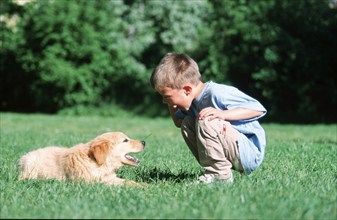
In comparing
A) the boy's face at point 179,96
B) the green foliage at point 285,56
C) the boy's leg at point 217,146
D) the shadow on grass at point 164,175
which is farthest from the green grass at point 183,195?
the green foliage at point 285,56

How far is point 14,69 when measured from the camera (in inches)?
962

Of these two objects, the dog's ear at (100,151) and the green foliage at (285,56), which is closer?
the dog's ear at (100,151)

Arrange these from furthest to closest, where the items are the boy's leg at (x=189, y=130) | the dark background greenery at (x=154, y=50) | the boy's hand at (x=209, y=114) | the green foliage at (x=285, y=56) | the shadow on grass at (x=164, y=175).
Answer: the dark background greenery at (x=154, y=50) < the green foliage at (x=285, y=56) < the shadow on grass at (x=164, y=175) < the boy's leg at (x=189, y=130) < the boy's hand at (x=209, y=114)

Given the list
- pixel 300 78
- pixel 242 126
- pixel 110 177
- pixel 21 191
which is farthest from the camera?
pixel 300 78

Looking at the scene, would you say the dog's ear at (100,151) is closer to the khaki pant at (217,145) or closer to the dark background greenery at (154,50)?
the khaki pant at (217,145)

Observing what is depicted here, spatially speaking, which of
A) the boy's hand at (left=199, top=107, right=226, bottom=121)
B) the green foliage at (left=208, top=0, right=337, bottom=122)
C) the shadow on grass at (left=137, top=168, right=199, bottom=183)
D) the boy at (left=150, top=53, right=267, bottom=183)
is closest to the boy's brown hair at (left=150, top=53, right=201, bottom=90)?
the boy at (left=150, top=53, right=267, bottom=183)

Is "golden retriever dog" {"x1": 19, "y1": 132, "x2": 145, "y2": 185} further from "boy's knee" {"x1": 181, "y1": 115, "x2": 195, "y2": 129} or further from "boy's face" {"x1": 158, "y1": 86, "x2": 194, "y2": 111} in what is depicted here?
"boy's face" {"x1": 158, "y1": 86, "x2": 194, "y2": 111}

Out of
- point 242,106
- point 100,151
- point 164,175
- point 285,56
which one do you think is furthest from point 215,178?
point 285,56

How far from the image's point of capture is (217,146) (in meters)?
5.06

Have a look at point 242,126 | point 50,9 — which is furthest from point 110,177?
point 50,9

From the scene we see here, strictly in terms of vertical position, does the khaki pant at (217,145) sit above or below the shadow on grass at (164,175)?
above

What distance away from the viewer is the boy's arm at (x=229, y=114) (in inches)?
195

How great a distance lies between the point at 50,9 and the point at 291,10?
919cm

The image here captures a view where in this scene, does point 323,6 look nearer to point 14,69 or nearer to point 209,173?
point 14,69
